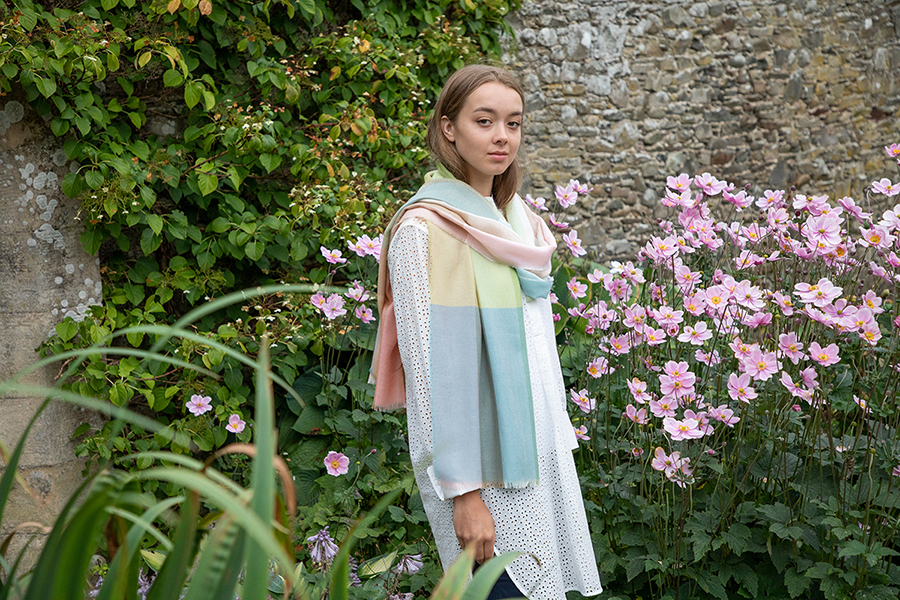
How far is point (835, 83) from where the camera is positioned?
233 inches

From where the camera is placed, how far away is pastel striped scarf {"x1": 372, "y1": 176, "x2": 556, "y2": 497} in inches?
58.0

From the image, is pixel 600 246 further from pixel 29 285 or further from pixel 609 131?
pixel 29 285

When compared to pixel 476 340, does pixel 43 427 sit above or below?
below

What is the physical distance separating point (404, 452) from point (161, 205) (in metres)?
1.41

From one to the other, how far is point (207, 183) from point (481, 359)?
1.72 meters

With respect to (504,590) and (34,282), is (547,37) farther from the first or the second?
(504,590)

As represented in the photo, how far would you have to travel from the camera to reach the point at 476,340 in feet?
4.99

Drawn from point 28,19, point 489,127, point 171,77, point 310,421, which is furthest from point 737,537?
point 28,19

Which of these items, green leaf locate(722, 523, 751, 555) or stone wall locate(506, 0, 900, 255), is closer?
green leaf locate(722, 523, 751, 555)

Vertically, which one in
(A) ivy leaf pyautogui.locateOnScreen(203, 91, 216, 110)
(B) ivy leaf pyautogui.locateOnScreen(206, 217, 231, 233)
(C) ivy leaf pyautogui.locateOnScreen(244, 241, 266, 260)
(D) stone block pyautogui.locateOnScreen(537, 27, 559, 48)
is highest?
(D) stone block pyautogui.locateOnScreen(537, 27, 559, 48)

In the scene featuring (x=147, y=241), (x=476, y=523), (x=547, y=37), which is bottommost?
(x=476, y=523)

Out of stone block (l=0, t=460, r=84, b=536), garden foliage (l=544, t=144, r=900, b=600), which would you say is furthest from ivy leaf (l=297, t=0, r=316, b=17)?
stone block (l=0, t=460, r=84, b=536)

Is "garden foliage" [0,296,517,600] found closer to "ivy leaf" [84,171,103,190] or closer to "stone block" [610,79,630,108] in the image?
"ivy leaf" [84,171,103,190]

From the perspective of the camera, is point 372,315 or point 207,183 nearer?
point 207,183
